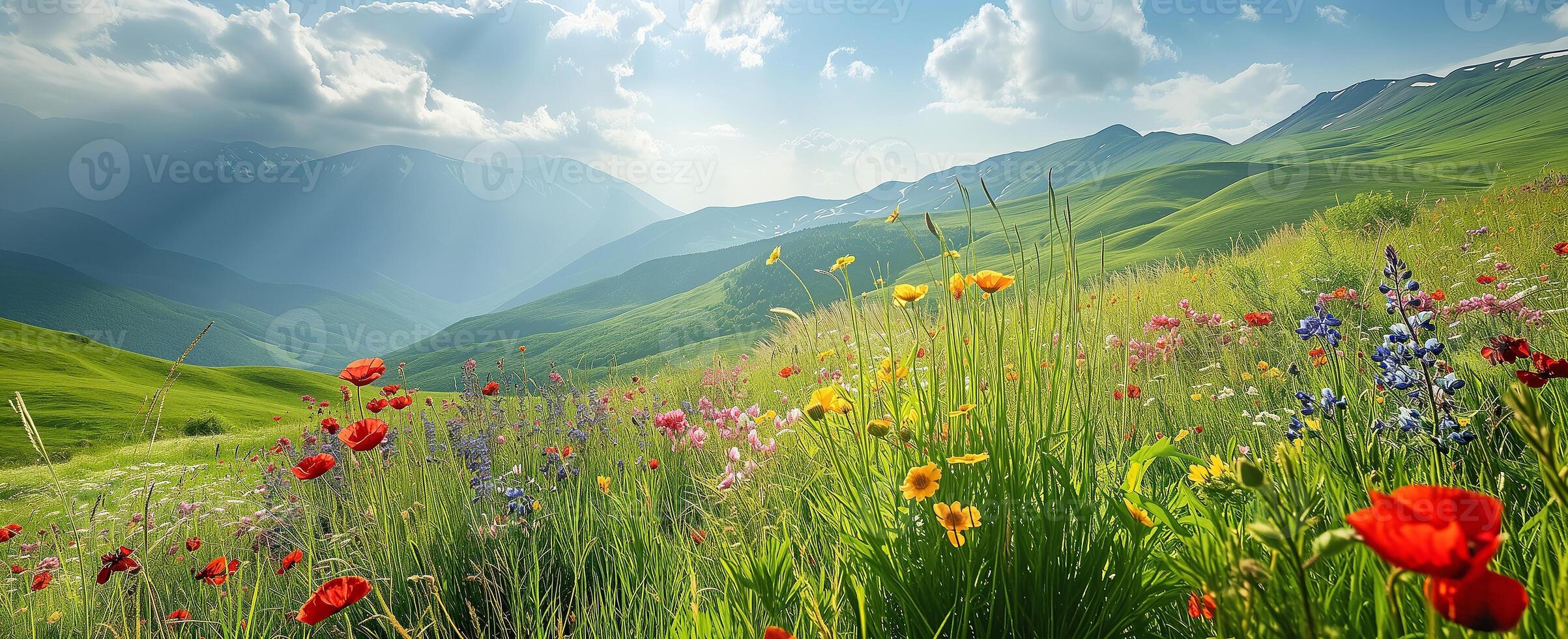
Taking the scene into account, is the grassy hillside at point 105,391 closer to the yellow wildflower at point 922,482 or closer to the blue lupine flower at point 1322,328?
the yellow wildflower at point 922,482

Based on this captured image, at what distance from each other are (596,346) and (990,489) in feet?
322

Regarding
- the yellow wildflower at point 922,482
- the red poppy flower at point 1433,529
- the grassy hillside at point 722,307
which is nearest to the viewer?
the red poppy flower at point 1433,529

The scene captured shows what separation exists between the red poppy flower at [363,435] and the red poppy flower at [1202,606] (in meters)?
2.07

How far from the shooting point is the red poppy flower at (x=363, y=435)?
1.80 meters

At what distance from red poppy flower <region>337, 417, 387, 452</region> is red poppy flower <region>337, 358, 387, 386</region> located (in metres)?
0.21

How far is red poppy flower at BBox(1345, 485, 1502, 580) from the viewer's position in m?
0.48

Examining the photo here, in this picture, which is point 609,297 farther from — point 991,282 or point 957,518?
point 957,518

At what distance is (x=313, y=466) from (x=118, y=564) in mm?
969

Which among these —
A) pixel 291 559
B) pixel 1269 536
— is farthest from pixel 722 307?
pixel 1269 536

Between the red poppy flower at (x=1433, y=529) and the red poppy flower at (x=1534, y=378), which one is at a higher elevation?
the red poppy flower at (x=1433, y=529)

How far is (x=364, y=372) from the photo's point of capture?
2205 millimetres

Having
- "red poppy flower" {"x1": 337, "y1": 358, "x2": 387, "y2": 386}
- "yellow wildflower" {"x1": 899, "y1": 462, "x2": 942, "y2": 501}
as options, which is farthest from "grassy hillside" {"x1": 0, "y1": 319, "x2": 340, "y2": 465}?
"yellow wildflower" {"x1": 899, "y1": 462, "x2": 942, "y2": 501}

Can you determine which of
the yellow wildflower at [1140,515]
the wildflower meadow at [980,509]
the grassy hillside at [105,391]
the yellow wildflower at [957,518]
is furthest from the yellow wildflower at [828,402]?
the grassy hillside at [105,391]

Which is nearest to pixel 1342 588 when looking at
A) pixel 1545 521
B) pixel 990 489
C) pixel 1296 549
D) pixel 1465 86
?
pixel 1545 521
